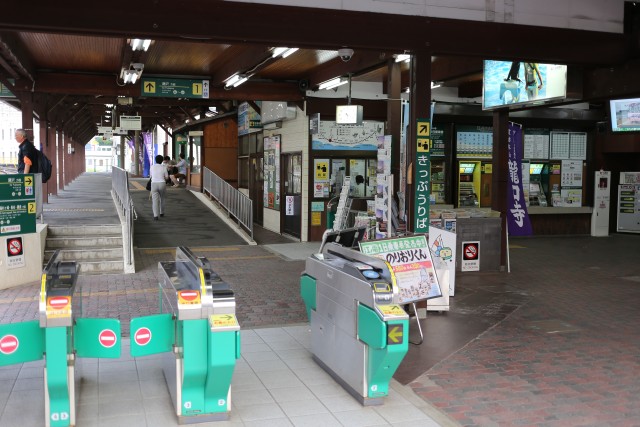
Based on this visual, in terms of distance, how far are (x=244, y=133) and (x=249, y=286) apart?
1012 centimetres

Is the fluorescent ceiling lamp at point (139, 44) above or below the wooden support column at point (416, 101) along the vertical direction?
above

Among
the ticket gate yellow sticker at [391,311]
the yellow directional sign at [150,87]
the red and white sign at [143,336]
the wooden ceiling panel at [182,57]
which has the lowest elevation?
the red and white sign at [143,336]

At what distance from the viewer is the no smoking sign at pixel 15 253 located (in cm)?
896

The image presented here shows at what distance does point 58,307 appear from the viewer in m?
3.98

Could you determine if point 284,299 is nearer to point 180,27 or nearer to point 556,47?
point 180,27

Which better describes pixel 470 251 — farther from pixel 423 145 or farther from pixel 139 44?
pixel 139 44

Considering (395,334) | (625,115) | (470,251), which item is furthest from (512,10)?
(625,115)

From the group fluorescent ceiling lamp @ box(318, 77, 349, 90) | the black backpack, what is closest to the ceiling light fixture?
fluorescent ceiling lamp @ box(318, 77, 349, 90)

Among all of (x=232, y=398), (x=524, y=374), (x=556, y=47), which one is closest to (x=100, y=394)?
(x=232, y=398)

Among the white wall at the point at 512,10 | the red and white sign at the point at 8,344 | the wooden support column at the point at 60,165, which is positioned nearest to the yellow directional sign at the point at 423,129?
the white wall at the point at 512,10

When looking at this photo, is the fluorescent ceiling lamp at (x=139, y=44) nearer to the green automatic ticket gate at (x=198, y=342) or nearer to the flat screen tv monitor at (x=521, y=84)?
the flat screen tv monitor at (x=521, y=84)

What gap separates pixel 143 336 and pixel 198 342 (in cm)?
47

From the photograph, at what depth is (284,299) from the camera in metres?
8.27

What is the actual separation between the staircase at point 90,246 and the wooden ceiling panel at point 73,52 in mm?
3151
